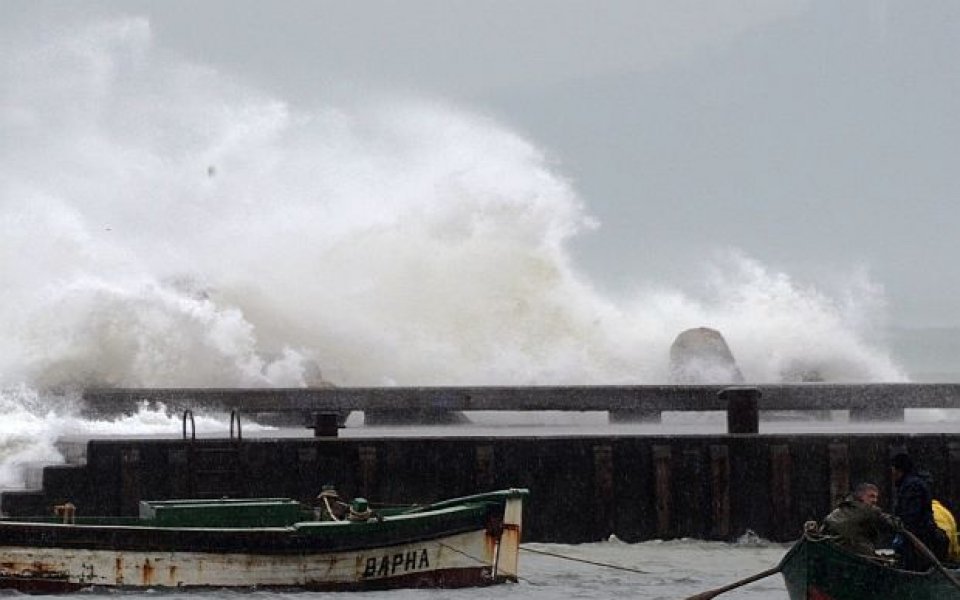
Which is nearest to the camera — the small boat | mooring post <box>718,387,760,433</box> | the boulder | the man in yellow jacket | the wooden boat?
the wooden boat

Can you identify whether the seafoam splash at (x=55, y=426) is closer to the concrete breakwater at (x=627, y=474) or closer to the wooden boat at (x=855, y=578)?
the concrete breakwater at (x=627, y=474)

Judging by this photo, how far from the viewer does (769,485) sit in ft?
65.6

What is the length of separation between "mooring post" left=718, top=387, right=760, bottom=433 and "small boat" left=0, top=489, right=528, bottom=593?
14.6 ft

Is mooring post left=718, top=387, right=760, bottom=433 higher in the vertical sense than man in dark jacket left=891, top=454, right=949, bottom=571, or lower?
higher

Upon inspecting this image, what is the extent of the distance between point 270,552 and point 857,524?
18.3ft

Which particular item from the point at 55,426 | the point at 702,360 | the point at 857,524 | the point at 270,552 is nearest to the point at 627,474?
the point at 270,552

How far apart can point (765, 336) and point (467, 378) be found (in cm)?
864

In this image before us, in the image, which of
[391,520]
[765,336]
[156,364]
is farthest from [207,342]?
[391,520]

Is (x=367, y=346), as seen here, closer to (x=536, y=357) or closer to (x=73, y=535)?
(x=536, y=357)

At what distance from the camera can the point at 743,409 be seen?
2038cm

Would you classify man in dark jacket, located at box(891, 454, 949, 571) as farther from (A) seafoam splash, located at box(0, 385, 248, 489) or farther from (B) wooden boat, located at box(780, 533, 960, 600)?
(A) seafoam splash, located at box(0, 385, 248, 489)

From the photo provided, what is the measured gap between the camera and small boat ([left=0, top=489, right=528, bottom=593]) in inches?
618

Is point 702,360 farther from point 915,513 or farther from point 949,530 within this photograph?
point 915,513

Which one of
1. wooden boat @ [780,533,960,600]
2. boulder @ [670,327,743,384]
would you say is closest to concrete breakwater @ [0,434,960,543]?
wooden boat @ [780,533,960,600]
